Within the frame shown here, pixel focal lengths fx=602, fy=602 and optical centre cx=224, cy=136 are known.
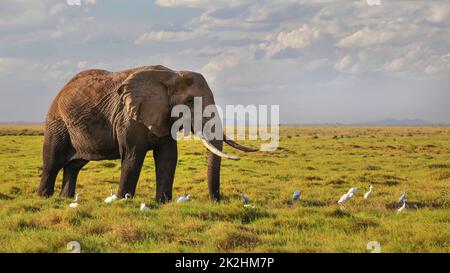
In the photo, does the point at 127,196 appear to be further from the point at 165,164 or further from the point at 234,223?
the point at 234,223

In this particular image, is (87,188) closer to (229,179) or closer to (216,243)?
(229,179)

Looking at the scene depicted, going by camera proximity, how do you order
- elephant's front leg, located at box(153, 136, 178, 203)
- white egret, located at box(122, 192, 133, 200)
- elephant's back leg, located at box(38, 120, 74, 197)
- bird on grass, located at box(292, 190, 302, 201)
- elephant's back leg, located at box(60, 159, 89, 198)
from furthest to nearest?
elephant's back leg, located at box(60, 159, 89, 198)
elephant's back leg, located at box(38, 120, 74, 197)
bird on grass, located at box(292, 190, 302, 201)
elephant's front leg, located at box(153, 136, 178, 203)
white egret, located at box(122, 192, 133, 200)

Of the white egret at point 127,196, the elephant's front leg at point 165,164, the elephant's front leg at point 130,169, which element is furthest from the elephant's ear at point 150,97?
the white egret at point 127,196

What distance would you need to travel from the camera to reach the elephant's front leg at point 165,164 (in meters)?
14.1

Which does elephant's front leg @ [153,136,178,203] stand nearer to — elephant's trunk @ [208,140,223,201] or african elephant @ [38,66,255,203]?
african elephant @ [38,66,255,203]

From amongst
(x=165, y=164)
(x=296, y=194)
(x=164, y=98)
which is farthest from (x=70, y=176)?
(x=296, y=194)

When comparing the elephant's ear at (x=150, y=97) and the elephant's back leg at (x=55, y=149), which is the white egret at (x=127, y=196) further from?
the elephant's back leg at (x=55, y=149)

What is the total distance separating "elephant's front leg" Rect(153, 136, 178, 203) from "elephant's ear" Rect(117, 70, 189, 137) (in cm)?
41

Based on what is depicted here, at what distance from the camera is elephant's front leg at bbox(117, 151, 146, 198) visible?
44.8 feet

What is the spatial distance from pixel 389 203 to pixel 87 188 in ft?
31.7

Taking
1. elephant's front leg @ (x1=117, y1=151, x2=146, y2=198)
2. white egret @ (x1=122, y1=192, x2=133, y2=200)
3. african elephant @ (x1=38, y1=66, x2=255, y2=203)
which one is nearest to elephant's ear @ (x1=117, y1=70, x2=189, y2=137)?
african elephant @ (x1=38, y1=66, x2=255, y2=203)

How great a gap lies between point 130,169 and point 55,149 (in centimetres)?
313
